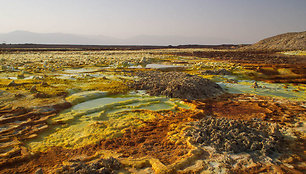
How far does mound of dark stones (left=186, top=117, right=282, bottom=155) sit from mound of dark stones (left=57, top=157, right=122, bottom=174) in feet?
6.65

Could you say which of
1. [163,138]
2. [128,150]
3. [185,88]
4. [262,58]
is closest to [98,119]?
[128,150]

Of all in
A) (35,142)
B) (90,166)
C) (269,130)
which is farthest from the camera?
(269,130)

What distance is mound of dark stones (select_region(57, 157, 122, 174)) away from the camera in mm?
3588

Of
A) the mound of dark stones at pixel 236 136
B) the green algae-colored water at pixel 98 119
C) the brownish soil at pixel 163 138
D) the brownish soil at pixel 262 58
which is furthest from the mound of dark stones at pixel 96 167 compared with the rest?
the brownish soil at pixel 262 58

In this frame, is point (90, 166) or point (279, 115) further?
point (279, 115)

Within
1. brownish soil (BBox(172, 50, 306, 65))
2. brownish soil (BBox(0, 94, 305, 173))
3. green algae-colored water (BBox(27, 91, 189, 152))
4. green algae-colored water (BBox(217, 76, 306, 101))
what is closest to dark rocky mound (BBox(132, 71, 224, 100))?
green algae-colored water (BBox(27, 91, 189, 152))

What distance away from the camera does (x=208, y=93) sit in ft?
30.5

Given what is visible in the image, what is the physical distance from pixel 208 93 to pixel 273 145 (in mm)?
4849

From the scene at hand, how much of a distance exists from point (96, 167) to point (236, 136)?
3291 mm

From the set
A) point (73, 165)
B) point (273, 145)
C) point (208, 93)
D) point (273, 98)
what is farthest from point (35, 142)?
point (273, 98)

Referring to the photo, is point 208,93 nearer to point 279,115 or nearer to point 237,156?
point 279,115

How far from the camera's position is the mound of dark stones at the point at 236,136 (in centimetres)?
451

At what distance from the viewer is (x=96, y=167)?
3.72 metres

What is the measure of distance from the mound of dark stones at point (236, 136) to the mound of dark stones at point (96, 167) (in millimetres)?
2028
